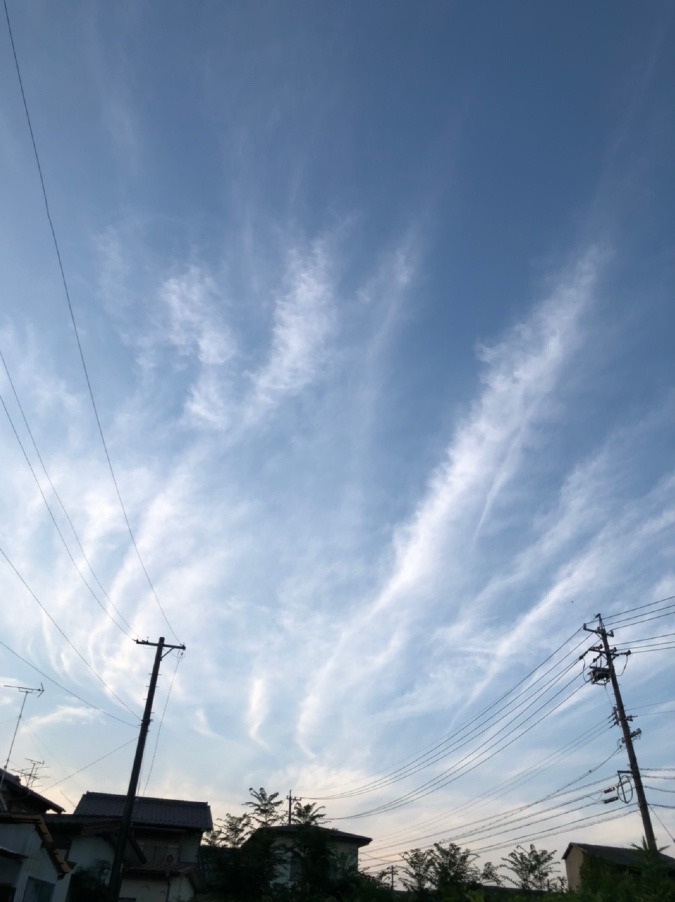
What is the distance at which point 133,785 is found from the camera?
2553 centimetres

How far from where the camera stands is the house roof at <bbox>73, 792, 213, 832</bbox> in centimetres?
4059

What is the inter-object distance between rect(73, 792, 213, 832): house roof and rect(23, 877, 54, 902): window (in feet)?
58.8

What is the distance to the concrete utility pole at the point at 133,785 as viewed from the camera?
23797mm

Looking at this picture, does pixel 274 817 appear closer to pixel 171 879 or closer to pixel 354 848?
pixel 171 879

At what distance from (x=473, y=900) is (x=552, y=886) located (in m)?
37.5

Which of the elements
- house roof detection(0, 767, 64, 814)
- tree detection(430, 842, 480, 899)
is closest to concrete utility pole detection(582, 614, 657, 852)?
tree detection(430, 842, 480, 899)

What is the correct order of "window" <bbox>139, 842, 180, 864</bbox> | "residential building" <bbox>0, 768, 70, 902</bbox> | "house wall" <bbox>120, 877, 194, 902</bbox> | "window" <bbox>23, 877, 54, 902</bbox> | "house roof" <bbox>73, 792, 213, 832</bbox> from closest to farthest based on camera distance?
1. "residential building" <bbox>0, 768, 70, 902</bbox>
2. "window" <bbox>23, 877, 54, 902</bbox>
3. "house wall" <bbox>120, 877, 194, 902</bbox>
4. "window" <bbox>139, 842, 180, 864</bbox>
5. "house roof" <bbox>73, 792, 213, 832</bbox>

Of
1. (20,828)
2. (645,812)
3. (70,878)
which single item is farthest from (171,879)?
(645,812)

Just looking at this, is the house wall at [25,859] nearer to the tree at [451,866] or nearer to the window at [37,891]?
the window at [37,891]

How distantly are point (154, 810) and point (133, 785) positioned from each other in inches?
826

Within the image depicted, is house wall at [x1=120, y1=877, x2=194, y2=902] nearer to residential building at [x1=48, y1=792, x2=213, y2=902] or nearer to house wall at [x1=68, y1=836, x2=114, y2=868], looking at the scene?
residential building at [x1=48, y1=792, x2=213, y2=902]

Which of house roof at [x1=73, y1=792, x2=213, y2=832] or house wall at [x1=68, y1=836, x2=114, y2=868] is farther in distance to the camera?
house roof at [x1=73, y1=792, x2=213, y2=832]

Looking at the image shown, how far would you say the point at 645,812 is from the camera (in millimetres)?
24734

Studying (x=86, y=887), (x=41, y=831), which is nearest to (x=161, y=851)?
(x=86, y=887)
